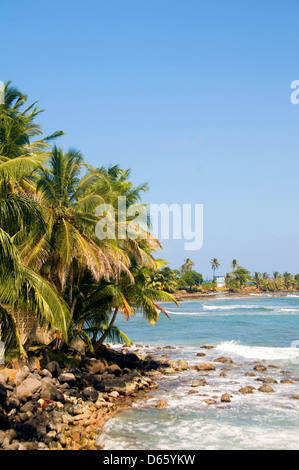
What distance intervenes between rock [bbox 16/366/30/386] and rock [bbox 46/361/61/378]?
1.29 m

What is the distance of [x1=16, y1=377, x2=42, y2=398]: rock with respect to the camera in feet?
38.1

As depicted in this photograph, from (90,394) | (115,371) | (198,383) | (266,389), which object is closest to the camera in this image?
(90,394)

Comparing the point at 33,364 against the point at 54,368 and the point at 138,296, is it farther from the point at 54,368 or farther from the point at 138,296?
the point at 138,296

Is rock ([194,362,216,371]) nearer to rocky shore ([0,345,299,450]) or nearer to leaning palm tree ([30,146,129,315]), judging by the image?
rocky shore ([0,345,299,450])

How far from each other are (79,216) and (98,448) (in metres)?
6.89

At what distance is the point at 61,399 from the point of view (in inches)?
479

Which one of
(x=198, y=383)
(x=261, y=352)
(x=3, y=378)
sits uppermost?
(x=3, y=378)

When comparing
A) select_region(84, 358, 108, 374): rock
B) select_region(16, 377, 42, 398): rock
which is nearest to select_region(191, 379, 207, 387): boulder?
select_region(84, 358, 108, 374): rock

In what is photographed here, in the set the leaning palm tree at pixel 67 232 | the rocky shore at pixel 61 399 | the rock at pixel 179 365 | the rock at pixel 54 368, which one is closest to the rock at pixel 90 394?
the rocky shore at pixel 61 399

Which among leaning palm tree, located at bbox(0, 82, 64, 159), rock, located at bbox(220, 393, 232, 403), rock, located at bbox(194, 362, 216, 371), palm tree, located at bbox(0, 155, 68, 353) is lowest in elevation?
rock, located at bbox(194, 362, 216, 371)

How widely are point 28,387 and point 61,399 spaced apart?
1.03 m

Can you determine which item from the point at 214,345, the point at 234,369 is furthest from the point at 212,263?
the point at 234,369

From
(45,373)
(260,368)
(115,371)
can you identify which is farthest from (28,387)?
(260,368)

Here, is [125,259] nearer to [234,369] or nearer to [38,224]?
[38,224]
